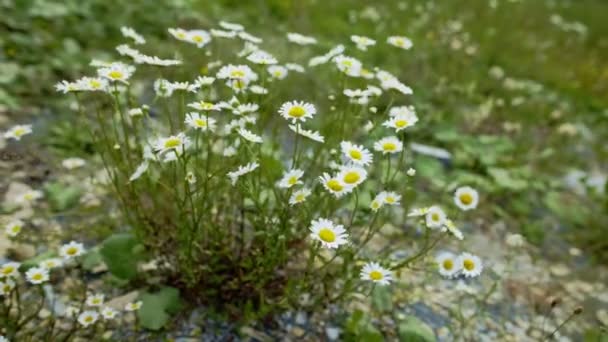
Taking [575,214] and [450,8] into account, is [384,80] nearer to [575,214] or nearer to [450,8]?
[575,214]

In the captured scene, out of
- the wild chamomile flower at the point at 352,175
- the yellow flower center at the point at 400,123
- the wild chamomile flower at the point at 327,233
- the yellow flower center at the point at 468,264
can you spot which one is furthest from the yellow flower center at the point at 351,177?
the yellow flower center at the point at 468,264

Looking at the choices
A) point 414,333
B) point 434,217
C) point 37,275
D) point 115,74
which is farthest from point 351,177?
point 37,275

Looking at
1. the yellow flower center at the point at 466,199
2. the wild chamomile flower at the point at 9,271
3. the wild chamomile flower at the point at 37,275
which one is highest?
the yellow flower center at the point at 466,199

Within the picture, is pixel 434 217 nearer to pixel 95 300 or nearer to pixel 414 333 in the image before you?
pixel 414 333

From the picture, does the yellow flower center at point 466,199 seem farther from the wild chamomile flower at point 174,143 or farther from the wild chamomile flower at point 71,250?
the wild chamomile flower at point 71,250

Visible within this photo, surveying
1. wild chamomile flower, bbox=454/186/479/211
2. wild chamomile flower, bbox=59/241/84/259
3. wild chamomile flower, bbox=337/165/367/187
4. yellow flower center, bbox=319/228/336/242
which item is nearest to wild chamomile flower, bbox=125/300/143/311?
wild chamomile flower, bbox=59/241/84/259

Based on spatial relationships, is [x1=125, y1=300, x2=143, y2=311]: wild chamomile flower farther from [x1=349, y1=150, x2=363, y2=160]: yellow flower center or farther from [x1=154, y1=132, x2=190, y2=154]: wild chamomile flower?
[x1=349, y1=150, x2=363, y2=160]: yellow flower center
